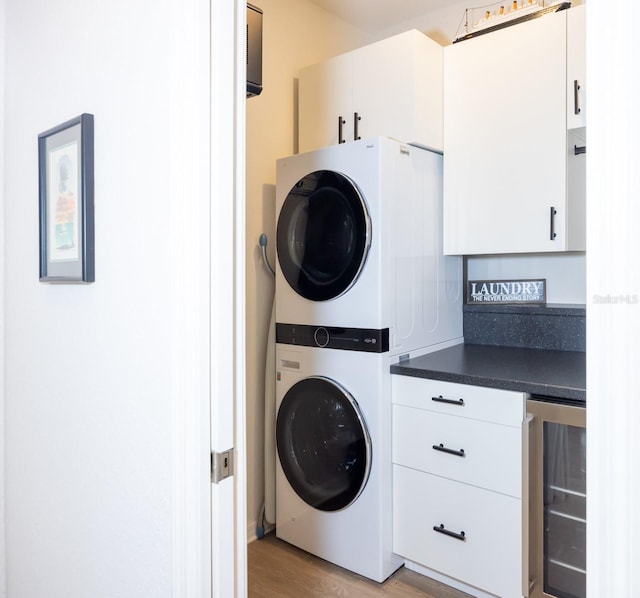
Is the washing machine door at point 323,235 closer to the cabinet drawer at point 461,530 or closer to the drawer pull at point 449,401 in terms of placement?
the drawer pull at point 449,401

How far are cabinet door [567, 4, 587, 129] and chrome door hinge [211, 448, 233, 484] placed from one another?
1886mm

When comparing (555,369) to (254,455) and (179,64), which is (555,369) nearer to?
(254,455)

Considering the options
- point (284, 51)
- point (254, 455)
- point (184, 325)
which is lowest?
point (254, 455)

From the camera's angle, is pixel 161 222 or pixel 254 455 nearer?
pixel 161 222

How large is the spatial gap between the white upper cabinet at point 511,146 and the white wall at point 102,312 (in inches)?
65.6

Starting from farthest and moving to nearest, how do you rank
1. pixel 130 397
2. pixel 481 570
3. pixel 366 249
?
pixel 366 249
pixel 481 570
pixel 130 397

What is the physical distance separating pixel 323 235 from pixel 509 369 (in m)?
0.95

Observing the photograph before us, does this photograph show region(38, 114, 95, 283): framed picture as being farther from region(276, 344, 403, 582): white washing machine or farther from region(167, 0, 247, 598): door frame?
region(276, 344, 403, 582): white washing machine

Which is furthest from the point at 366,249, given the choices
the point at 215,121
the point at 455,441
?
the point at 215,121

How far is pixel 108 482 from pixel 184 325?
510 mm

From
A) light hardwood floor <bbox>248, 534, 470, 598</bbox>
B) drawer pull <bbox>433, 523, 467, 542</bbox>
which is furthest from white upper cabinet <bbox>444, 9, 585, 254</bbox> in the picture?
light hardwood floor <bbox>248, 534, 470, 598</bbox>

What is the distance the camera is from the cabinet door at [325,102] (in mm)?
2561

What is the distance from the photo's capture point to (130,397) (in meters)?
1.17

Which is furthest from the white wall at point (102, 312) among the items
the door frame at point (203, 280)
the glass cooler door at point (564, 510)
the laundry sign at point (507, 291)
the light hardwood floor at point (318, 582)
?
the laundry sign at point (507, 291)
